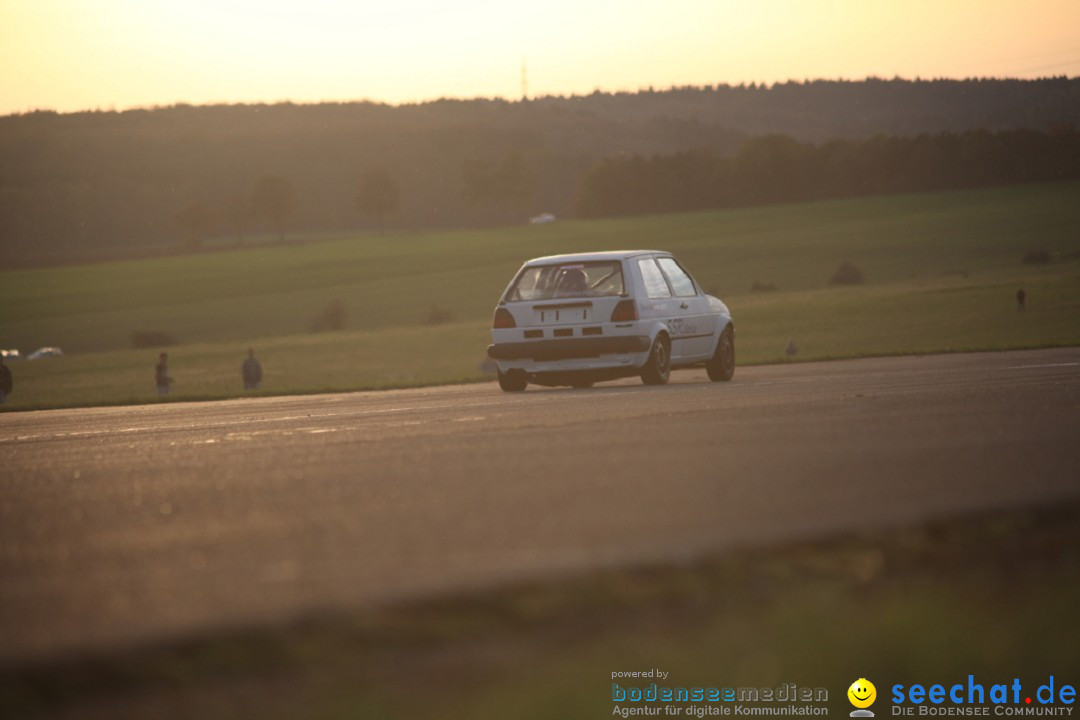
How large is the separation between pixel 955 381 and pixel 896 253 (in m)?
72.9

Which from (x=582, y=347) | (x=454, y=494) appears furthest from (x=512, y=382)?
(x=454, y=494)

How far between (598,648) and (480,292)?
81046 millimetres

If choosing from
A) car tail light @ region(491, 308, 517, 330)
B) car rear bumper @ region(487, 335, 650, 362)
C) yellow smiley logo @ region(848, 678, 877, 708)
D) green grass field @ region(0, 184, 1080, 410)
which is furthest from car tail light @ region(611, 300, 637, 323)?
yellow smiley logo @ region(848, 678, 877, 708)

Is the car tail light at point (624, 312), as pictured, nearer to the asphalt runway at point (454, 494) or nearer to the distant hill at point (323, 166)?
the asphalt runway at point (454, 494)

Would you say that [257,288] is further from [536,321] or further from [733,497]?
[733,497]

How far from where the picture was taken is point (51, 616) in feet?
14.6

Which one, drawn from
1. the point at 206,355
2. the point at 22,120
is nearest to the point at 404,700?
the point at 206,355

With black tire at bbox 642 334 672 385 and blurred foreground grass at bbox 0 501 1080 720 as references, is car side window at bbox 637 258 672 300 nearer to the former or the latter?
black tire at bbox 642 334 672 385

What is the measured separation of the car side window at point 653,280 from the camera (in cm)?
1716

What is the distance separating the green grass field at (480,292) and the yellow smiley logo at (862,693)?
765 inches

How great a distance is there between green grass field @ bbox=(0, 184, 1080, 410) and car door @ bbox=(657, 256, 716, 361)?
6208 mm

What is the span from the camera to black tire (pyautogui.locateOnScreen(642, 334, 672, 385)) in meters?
16.7

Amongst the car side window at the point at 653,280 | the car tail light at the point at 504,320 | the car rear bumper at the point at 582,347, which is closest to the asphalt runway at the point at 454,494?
the car rear bumper at the point at 582,347

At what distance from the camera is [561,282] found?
17219 mm
